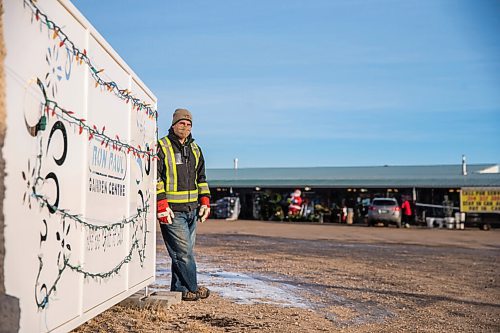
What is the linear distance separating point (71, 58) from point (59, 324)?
1690 mm

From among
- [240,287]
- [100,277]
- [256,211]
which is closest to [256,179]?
[256,211]

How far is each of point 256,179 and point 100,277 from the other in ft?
146

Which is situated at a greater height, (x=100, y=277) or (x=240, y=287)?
(x=100, y=277)

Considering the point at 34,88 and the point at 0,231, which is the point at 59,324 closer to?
the point at 0,231

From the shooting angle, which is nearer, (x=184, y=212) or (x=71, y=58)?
(x=71, y=58)

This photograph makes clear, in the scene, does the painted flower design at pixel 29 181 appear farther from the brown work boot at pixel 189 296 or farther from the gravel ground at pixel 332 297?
the brown work boot at pixel 189 296

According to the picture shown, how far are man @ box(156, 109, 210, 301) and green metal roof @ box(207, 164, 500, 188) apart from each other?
1426 inches

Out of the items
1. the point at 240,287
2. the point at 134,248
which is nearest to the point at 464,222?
the point at 240,287

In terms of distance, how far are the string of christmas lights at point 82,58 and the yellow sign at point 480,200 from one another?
31.4 m

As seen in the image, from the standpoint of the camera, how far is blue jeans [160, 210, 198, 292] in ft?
24.8

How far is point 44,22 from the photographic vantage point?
12.1 feet

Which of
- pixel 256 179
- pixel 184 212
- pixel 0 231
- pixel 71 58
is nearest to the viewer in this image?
pixel 0 231

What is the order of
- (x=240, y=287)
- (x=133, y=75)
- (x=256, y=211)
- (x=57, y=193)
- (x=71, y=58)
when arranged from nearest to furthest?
A: (x=57, y=193), (x=71, y=58), (x=133, y=75), (x=240, y=287), (x=256, y=211)

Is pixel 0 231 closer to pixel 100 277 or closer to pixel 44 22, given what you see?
pixel 44 22
